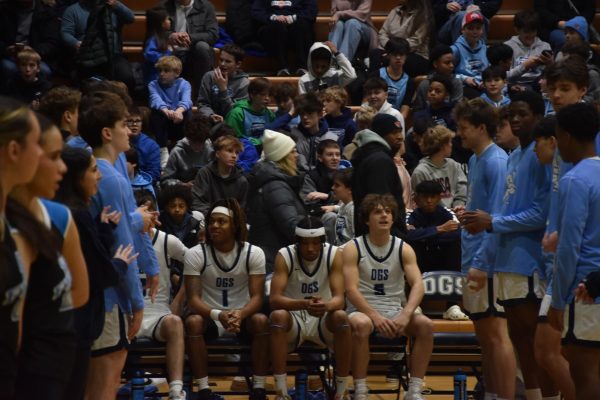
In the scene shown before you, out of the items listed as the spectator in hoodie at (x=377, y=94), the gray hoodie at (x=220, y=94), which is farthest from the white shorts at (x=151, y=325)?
the spectator in hoodie at (x=377, y=94)

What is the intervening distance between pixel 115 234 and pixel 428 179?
5.01 metres

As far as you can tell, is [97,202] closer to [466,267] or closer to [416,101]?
[466,267]

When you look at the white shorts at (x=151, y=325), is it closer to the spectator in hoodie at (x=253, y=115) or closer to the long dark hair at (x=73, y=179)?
the long dark hair at (x=73, y=179)

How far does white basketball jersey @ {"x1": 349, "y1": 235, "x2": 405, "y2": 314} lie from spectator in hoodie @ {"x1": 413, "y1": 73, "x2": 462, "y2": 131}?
4.02 metres

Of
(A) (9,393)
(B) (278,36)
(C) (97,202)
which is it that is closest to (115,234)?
(C) (97,202)

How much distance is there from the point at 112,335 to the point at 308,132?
5.33m

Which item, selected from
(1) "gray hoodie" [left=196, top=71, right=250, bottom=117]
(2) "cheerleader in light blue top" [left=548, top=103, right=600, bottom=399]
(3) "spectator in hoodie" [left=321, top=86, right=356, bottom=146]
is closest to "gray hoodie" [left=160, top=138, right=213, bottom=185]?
(1) "gray hoodie" [left=196, top=71, right=250, bottom=117]

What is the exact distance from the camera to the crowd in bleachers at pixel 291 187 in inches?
169

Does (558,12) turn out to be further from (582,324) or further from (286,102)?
(582,324)

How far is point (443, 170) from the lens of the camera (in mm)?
10133

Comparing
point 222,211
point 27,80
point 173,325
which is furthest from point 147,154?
point 173,325

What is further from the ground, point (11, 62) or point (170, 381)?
point (11, 62)

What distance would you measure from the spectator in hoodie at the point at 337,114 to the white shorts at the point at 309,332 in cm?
353

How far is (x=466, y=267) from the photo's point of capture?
6980 millimetres
